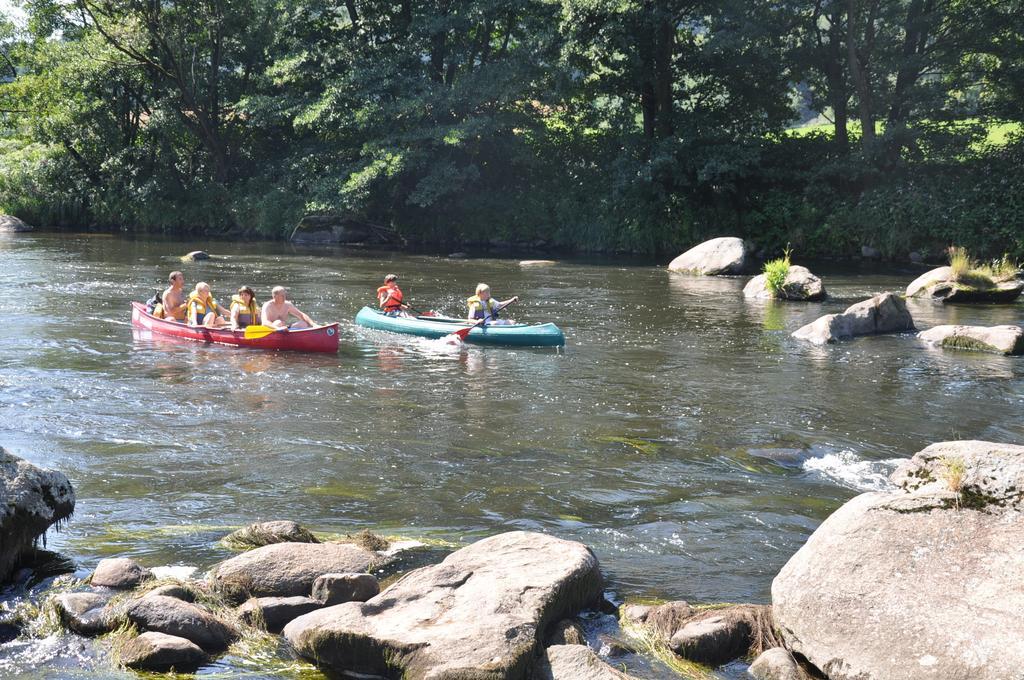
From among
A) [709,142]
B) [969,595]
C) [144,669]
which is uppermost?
[709,142]

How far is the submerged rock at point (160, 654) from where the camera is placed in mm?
4926

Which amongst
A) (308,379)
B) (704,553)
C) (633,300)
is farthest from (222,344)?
(704,553)

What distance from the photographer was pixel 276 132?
36.0m

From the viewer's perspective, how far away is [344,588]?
5418mm

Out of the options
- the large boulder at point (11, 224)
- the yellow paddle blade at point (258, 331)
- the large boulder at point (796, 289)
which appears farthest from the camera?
the large boulder at point (11, 224)

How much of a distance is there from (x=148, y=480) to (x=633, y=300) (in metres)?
12.6

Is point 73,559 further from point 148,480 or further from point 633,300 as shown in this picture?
point 633,300

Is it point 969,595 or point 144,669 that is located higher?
point 969,595

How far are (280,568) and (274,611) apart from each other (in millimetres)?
341

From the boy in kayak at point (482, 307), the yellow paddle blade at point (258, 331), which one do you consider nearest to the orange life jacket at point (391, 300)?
the boy in kayak at point (482, 307)

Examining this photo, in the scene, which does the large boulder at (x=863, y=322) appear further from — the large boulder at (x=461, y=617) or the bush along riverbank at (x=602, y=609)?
the large boulder at (x=461, y=617)

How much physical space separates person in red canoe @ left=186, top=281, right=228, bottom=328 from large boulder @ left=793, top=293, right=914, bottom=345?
857 cm

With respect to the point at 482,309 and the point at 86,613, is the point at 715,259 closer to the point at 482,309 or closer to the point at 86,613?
the point at 482,309

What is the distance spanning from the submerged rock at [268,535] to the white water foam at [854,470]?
4233 mm
